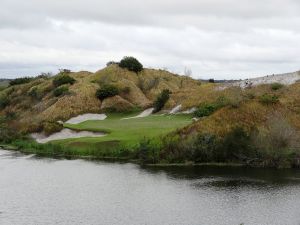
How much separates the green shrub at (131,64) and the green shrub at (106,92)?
18.3 meters

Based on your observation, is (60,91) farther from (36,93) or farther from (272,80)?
(272,80)

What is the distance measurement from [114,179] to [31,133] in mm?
40083

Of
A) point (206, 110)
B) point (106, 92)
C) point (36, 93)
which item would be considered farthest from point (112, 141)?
point (36, 93)

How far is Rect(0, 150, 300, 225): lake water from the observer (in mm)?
49688

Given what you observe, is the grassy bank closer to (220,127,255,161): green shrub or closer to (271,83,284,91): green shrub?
(220,127,255,161): green shrub

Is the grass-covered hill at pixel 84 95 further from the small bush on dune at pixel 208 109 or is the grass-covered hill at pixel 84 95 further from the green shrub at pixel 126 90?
the small bush on dune at pixel 208 109

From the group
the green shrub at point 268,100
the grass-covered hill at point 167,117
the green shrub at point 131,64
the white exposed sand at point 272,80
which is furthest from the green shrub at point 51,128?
the green shrub at point 131,64

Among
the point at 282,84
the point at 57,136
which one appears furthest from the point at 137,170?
the point at 282,84

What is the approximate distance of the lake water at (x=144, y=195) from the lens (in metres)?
49.7

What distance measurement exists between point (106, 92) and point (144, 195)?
225 ft

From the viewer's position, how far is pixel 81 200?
185ft

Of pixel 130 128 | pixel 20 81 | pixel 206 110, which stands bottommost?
pixel 130 128

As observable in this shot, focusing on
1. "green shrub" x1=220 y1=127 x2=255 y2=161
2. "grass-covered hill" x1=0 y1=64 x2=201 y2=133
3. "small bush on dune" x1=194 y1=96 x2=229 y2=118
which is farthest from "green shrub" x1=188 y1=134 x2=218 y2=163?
"grass-covered hill" x1=0 y1=64 x2=201 y2=133

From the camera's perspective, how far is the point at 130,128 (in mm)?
93562
